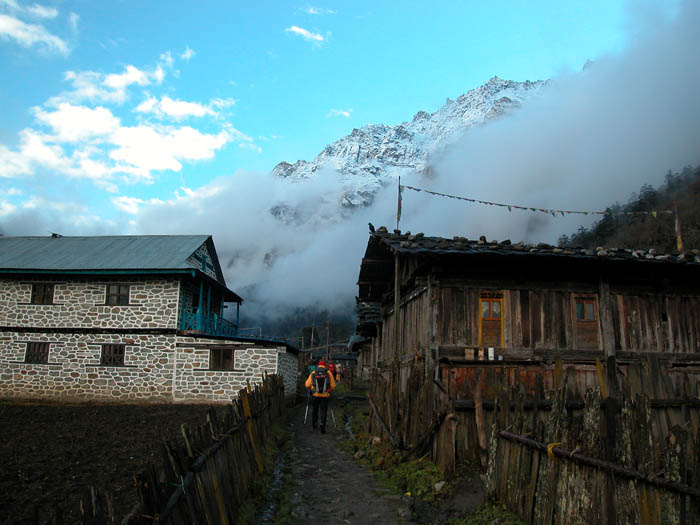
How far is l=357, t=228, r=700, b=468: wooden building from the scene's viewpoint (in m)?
11.9

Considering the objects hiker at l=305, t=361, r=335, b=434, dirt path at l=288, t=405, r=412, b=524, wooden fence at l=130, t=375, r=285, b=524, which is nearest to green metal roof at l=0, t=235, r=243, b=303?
hiker at l=305, t=361, r=335, b=434

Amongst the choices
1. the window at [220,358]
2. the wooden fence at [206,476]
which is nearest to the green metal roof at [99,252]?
the window at [220,358]

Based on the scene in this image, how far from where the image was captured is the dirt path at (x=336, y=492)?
23.6 ft

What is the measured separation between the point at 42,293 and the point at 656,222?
1486 inches

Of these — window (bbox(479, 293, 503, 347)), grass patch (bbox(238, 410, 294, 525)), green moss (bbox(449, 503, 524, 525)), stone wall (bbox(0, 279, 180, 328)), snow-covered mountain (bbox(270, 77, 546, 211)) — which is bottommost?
grass patch (bbox(238, 410, 294, 525))

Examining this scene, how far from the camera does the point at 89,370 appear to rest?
24.2 meters

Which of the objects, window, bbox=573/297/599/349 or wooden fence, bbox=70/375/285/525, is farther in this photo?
window, bbox=573/297/599/349

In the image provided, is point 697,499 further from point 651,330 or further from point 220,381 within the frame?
point 220,381

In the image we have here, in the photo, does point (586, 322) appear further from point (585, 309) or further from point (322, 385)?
point (322, 385)

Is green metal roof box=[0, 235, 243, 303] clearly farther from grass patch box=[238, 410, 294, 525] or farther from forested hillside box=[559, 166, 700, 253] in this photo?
forested hillside box=[559, 166, 700, 253]

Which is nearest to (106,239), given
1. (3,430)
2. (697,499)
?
(3,430)

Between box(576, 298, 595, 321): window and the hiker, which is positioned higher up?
box(576, 298, 595, 321): window

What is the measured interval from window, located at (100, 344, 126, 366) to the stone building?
0.05m

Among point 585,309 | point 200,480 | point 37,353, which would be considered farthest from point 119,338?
point 200,480
